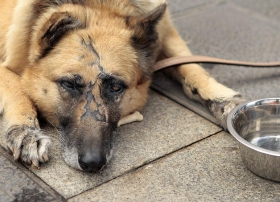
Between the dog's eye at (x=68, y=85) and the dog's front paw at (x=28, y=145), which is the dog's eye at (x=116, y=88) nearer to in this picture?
the dog's eye at (x=68, y=85)

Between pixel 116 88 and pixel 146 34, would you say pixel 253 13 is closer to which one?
pixel 146 34

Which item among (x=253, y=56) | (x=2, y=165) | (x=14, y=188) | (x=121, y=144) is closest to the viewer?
(x=14, y=188)

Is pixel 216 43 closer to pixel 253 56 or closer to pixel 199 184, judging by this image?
pixel 253 56

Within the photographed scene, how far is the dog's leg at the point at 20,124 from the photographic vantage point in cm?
335

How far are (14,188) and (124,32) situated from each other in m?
1.23

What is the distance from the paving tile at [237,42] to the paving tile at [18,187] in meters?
1.90

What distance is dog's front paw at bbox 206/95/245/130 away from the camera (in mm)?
3902

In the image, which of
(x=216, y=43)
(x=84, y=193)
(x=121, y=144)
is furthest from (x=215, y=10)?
(x=84, y=193)

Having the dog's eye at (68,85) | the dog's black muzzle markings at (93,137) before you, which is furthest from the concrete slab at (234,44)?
the dog's eye at (68,85)

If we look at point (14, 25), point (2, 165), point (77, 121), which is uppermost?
point (14, 25)

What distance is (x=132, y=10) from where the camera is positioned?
3857 mm

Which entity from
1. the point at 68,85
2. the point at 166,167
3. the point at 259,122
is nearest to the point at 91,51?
the point at 68,85

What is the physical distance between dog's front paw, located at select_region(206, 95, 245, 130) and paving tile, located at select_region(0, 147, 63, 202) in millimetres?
1374

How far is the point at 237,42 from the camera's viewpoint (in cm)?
517
